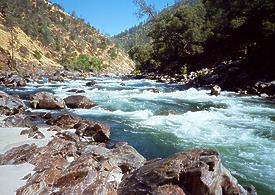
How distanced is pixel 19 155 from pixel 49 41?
8207cm

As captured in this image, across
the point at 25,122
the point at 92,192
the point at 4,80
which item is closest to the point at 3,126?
the point at 25,122

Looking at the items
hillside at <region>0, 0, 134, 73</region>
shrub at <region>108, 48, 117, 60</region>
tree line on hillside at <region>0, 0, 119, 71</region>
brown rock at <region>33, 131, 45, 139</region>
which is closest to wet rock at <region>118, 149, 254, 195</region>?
brown rock at <region>33, 131, 45, 139</region>

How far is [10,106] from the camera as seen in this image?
61.6ft

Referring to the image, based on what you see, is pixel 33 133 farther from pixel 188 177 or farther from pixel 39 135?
pixel 188 177

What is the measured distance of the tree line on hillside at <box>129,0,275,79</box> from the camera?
1400 inches

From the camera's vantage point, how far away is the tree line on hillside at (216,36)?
35.6 m

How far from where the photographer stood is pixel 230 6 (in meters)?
54.0

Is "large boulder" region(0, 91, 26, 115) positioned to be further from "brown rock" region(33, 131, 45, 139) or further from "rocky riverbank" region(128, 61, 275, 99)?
"rocky riverbank" region(128, 61, 275, 99)

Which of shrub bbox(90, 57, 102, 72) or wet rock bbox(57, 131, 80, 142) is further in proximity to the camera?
shrub bbox(90, 57, 102, 72)

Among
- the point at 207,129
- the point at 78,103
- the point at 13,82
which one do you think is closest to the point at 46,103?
the point at 78,103

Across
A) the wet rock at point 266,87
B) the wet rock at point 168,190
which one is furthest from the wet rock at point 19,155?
the wet rock at point 266,87

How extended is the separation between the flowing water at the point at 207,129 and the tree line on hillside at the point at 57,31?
49794mm

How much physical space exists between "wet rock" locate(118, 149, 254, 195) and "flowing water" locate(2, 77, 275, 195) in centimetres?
208

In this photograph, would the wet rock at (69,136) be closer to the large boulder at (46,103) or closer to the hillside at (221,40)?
the large boulder at (46,103)
